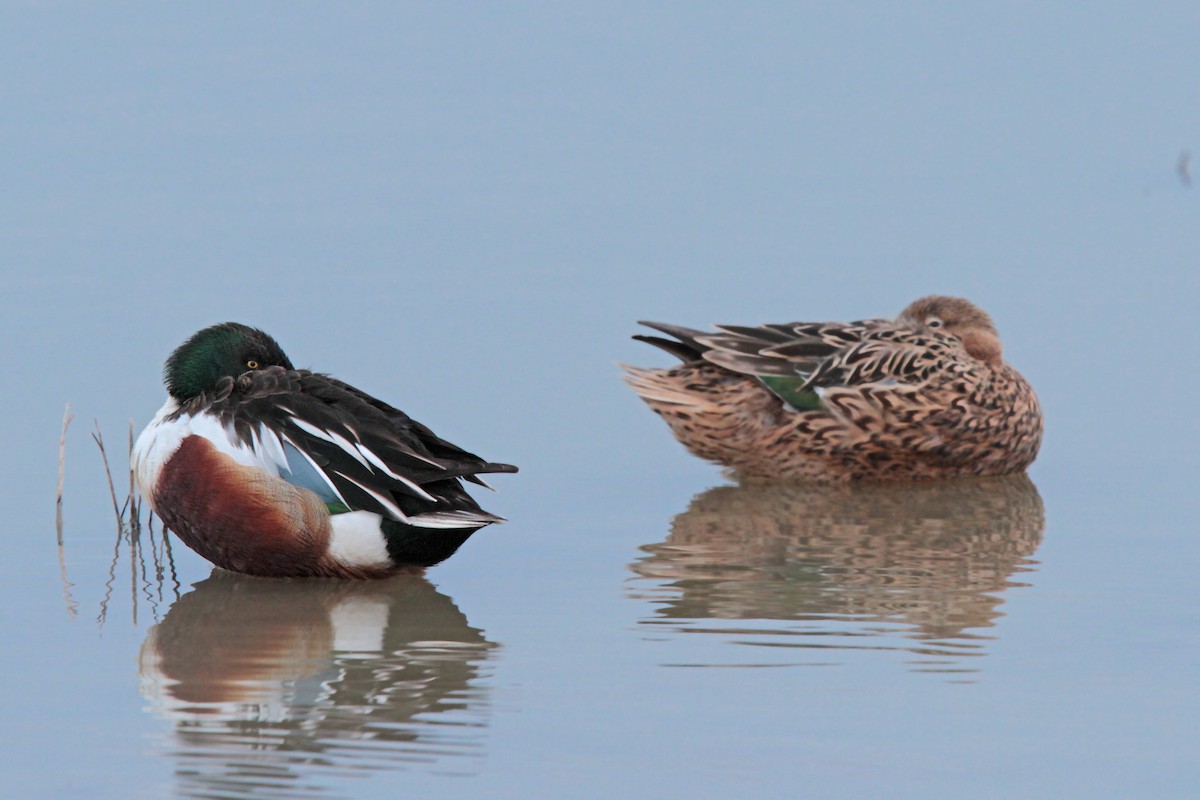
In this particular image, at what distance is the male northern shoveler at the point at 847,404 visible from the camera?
395 inches

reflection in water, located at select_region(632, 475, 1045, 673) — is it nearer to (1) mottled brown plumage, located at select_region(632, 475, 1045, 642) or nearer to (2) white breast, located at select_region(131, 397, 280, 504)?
(1) mottled brown plumage, located at select_region(632, 475, 1045, 642)

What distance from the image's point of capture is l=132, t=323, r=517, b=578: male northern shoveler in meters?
7.89

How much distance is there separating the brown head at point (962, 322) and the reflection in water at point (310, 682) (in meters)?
3.63

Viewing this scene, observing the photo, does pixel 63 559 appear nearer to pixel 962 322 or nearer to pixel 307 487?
pixel 307 487

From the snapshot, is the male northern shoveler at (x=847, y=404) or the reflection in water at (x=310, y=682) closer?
the reflection in water at (x=310, y=682)

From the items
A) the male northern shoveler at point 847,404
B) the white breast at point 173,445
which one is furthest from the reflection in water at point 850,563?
the white breast at point 173,445

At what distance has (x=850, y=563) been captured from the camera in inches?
328

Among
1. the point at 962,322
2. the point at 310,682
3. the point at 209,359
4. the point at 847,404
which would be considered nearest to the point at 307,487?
the point at 209,359

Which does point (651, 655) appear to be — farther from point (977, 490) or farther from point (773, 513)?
point (977, 490)

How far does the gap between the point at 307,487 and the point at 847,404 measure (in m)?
3.21

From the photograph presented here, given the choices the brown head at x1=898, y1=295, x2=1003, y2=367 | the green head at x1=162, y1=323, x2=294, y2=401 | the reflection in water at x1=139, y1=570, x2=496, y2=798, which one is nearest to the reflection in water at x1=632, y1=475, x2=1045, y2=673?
the brown head at x1=898, y1=295, x2=1003, y2=367

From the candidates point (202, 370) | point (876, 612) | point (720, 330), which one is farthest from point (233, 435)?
point (720, 330)

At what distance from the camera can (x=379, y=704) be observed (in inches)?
259

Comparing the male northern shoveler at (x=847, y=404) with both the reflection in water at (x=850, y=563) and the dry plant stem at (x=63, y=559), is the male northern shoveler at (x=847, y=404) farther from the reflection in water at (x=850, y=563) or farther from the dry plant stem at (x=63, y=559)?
the dry plant stem at (x=63, y=559)
